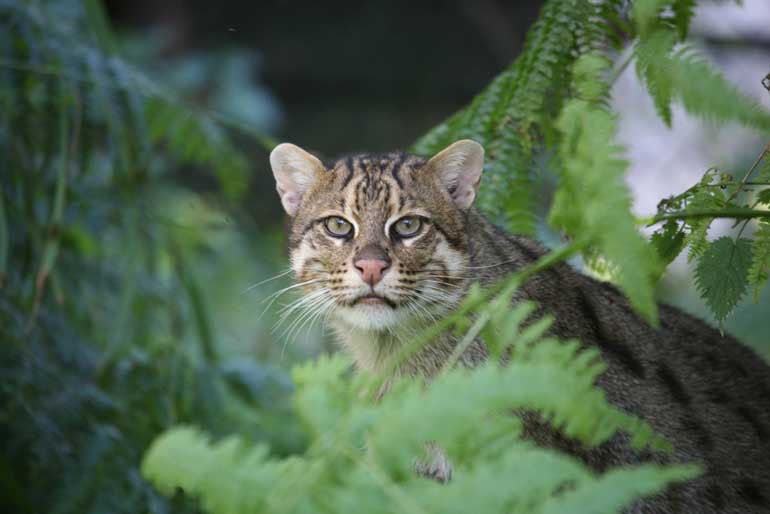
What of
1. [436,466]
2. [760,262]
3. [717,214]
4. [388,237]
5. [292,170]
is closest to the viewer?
[717,214]

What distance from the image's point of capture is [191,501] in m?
4.00

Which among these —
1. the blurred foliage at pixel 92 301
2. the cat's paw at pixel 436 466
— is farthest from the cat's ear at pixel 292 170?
the cat's paw at pixel 436 466

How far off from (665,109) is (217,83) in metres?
7.89

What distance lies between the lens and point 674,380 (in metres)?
3.77

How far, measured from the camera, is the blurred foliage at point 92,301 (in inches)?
173

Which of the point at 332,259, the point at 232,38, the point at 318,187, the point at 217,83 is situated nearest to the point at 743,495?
the point at 332,259

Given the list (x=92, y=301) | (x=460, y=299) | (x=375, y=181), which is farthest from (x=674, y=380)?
(x=92, y=301)

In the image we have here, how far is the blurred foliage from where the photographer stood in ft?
14.4

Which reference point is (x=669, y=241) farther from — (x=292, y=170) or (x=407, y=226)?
(x=292, y=170)

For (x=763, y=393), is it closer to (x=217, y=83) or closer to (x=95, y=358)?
(x=95, y=358)

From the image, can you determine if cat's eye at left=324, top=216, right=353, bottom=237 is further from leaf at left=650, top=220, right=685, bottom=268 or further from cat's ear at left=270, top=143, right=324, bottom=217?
leaf at left=650, top=220, right=685, bottom=268

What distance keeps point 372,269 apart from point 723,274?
1.34 metres

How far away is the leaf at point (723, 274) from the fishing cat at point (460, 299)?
2.72 feet

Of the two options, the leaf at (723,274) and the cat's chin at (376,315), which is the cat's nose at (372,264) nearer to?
the cat's chin at (376,315)
